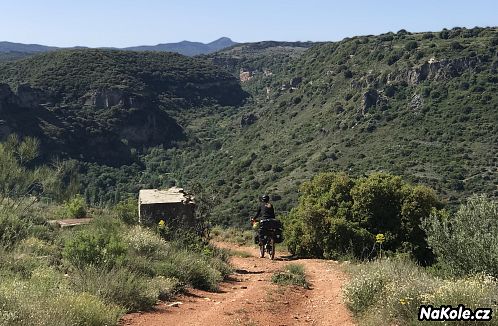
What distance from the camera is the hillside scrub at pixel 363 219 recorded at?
45.8 ft

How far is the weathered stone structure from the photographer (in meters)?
12.0

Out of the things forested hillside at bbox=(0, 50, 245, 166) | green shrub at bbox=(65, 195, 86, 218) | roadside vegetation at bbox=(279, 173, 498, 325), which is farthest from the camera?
forested hillside at bbox=(0, 50, 245, 166)

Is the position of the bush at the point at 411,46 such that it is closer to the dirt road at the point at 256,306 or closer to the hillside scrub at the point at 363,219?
the hillside scrub at the point at 363,219

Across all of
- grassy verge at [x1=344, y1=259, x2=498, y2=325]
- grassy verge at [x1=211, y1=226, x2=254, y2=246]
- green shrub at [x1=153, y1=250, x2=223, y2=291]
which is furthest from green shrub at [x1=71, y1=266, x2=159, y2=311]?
grassy verge at [x1=211, y1=226, x2=254, y2=246]

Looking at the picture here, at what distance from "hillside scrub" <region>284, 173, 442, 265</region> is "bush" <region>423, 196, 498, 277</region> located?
5806 millimetres

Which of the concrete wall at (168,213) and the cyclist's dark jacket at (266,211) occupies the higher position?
the concrete wall at (168,213)

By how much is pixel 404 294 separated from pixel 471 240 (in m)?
1.47

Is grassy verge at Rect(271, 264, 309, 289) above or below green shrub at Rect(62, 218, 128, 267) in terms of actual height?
below

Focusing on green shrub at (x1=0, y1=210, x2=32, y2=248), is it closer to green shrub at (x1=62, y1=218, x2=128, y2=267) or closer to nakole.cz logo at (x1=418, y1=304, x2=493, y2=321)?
green shrub at (x1=62, y1=218, x2=128, y2=267)

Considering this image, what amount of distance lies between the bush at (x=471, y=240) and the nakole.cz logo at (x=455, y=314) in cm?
163

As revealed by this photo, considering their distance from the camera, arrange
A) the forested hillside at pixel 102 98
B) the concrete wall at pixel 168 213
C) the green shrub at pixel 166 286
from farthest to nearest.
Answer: the forested hillside at pixel 102 98 → the concrete wall at pixel 168 213 → the green shrub at pixel 166 286

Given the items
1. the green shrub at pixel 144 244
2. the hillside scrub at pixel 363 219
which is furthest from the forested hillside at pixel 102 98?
the green shrub at pixel 144 244

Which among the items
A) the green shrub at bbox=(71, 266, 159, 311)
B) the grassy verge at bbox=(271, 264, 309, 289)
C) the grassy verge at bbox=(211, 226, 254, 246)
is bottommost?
the grassy verge at bbox=(211, 226, 254, 246)

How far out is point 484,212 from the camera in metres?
7.46
